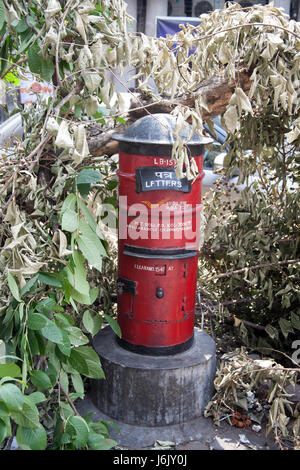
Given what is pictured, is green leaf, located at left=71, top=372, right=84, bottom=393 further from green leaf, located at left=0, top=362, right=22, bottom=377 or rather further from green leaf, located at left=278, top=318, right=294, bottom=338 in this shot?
green leaf, located at left=278, top=318, right=294, bottom=338

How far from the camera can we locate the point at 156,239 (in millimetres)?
3535

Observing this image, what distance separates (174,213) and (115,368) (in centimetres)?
112

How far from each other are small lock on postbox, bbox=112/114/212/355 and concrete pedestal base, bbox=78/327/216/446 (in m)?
0.15

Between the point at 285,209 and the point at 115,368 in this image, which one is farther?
the point at 285,209

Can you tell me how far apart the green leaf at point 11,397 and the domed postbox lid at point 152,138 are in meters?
1.74

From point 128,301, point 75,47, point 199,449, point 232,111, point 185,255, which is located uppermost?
point 75,47

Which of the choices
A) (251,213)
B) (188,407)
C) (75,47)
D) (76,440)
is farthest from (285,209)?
(76,440)

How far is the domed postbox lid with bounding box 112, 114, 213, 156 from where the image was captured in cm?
340

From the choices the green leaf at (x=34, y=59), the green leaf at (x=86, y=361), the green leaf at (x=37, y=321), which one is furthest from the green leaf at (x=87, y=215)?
the green leaf at (x=34, y=59)

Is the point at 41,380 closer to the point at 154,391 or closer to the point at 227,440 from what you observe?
the point at 154,391

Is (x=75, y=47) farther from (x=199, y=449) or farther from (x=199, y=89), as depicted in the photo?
(x=199, y=449)

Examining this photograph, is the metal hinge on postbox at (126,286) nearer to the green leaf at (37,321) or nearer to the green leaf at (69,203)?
the green leaf at (69,203)

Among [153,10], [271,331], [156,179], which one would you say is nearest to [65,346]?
[156,179]
